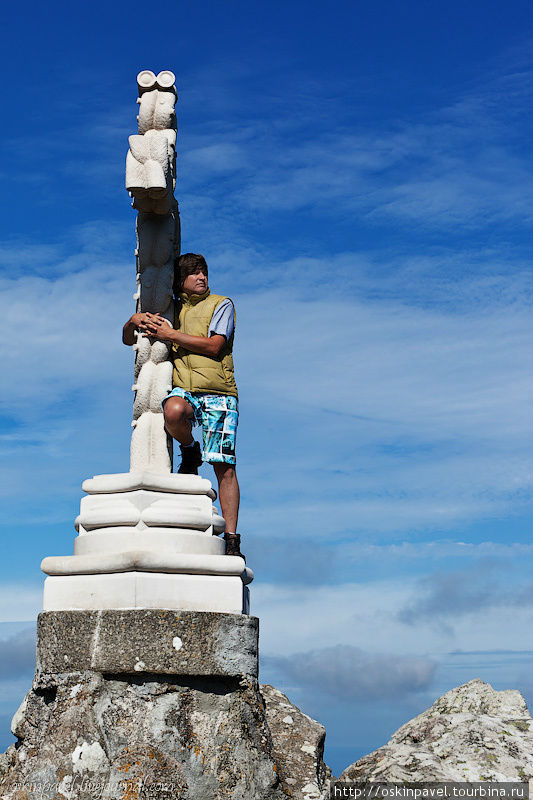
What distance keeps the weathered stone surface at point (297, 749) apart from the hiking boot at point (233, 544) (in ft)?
4.29

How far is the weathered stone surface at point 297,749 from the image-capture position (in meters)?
6.67

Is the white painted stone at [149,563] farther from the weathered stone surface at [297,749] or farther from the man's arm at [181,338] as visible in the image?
the man's arm at [181,338]

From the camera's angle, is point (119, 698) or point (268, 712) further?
Answer: point (268, 712)

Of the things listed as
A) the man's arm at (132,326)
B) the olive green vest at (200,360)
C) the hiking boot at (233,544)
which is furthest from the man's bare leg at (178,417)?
the hiking boot at (233,544)

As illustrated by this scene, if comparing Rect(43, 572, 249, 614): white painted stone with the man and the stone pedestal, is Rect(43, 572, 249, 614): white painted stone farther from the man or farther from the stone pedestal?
the man

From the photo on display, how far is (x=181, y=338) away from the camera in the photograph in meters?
7.18

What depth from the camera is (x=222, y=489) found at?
7.28 metres

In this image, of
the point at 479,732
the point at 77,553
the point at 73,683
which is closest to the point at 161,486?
the point at 77,553

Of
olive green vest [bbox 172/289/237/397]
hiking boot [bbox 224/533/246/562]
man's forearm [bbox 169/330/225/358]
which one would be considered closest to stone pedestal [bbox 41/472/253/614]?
hiking boot [bbox 224/533/246/562]

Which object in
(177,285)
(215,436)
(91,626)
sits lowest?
(91,626)

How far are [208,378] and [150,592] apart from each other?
184 centimetres

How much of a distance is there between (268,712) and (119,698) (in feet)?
5.91

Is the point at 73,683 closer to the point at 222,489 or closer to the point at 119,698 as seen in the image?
the point at 119,698

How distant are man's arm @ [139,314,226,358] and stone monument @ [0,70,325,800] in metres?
1.06
